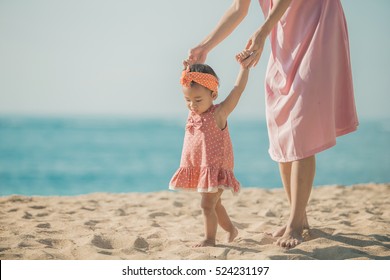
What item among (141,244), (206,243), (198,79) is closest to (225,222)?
(206,243)

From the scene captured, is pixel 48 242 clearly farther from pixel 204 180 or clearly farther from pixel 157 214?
pixel 157 214

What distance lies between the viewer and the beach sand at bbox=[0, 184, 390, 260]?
2.93m

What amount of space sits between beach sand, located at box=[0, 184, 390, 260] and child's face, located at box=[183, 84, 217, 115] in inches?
31.1

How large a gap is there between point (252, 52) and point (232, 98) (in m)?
0.28

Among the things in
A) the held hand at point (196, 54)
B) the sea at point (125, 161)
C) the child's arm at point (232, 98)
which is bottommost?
the sea at point (125, 161)

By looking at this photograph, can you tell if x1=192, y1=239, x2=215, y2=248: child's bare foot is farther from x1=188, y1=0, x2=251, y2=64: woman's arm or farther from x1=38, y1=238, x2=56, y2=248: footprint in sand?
x1=188, y1=0, x2=251, y2=64: woman's arm

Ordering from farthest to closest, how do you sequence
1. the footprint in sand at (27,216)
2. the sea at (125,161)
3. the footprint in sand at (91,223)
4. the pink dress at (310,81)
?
the sea at (125,161) < the footprint in sand at (27,216) < the footprint in sand at (91,223) < the pink dress at (310,81)

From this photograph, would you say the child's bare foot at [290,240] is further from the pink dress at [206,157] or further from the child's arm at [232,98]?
the child's arm at [232,98]

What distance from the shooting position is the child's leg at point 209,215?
2906mm

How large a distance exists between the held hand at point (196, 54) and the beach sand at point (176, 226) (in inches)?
45.0

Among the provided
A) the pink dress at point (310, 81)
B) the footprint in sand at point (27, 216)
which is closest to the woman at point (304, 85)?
the pink dress at point (310, 81)

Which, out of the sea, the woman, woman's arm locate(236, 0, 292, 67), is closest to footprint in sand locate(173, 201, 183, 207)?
the woman
